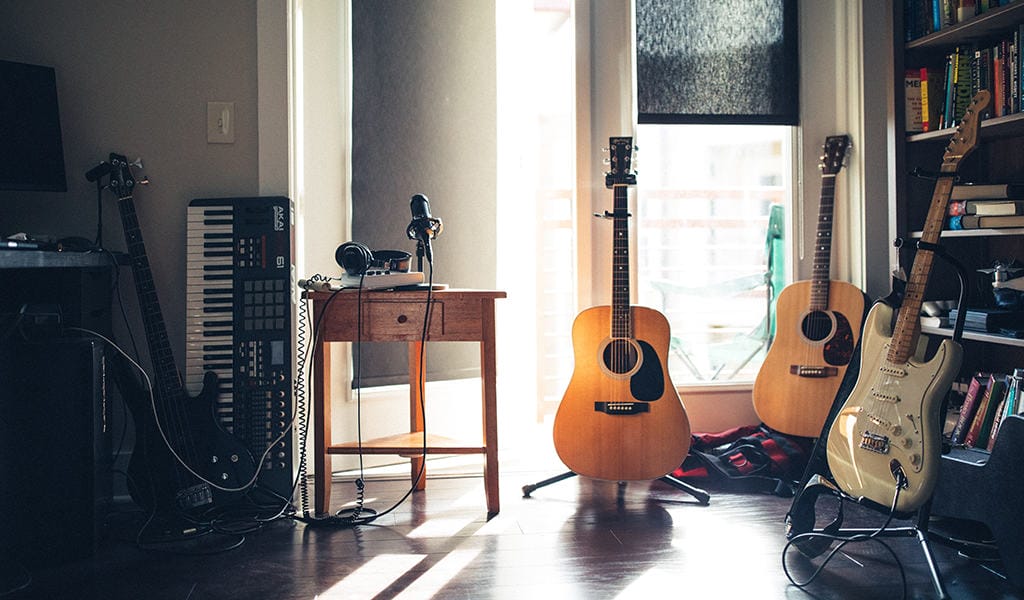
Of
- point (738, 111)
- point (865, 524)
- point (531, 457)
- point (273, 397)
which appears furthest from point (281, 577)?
point (738, 111)

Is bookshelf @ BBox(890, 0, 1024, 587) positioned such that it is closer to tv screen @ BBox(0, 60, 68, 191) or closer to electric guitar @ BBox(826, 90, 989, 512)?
electric guitar @ BBox(826, 90, 989, 512)

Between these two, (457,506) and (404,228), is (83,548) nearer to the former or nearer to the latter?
(457,506)

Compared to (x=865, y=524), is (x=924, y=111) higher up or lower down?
higher up

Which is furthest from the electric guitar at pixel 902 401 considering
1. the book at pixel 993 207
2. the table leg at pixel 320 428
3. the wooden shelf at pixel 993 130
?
the table leg at pixel 320 428

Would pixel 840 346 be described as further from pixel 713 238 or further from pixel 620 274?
pixel 620 274

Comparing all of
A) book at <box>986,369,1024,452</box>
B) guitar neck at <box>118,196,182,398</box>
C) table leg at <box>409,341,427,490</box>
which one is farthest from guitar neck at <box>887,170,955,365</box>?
guitar neck at <box>118,196,182,398</box>

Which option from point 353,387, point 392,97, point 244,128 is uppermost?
point 392,97

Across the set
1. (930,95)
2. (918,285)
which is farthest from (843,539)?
(930,95)

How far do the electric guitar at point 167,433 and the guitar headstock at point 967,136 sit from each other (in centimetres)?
221

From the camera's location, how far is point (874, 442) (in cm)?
199

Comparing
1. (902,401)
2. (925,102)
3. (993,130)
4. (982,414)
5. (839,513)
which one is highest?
(925,102)

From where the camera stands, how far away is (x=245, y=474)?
101 inches

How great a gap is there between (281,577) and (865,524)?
167cm

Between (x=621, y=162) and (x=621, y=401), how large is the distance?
85cm
